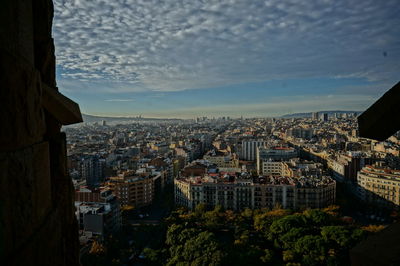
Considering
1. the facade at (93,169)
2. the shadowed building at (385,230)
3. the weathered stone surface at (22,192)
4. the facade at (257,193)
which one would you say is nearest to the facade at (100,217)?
the facade at (257,193)

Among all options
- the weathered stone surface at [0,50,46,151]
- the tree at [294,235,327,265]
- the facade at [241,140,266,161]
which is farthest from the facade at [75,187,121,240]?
the facade at [241,140,266,161]

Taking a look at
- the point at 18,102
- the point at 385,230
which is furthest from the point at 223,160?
the point at 18,102

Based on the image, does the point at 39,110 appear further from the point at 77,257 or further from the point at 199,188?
the point at 199,188

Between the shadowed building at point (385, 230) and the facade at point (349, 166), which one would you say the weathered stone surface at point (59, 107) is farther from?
the facade at point (349, 166)

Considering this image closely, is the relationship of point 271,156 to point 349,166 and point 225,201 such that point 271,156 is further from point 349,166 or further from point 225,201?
point 225,201

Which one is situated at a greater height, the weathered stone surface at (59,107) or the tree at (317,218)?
the weathered stone surface at (59,107)

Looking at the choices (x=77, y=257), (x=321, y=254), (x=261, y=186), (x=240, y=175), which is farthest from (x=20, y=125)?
(x=240, y=175)
